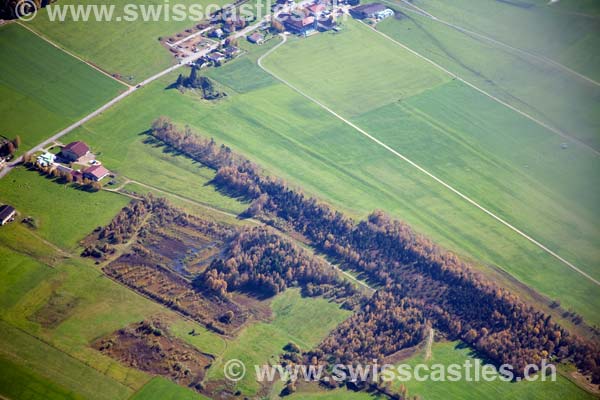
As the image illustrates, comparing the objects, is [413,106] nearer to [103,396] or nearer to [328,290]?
[328,290]

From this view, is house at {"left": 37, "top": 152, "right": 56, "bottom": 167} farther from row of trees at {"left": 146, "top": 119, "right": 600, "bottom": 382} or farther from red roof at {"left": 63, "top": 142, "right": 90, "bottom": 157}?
row of trees at {"left": 146, "top": 119, "right": 600, "bottom": 382}

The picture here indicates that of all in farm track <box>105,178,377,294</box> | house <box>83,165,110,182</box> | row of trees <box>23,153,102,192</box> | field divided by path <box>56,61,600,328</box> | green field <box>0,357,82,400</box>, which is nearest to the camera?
green field <box>0,357,82,400</box>

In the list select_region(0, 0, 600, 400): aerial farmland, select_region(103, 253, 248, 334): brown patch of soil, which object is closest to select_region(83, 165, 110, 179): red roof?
select_region(0, 0, 600, 400): aerial farmland

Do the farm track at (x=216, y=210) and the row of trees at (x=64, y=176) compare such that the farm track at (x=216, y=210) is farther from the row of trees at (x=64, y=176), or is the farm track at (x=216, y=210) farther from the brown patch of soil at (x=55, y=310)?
the brown patch of soil at (x=55, y=310)

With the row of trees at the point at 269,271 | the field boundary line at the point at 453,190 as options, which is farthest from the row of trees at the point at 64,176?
the field boundary line at the point at 453,190

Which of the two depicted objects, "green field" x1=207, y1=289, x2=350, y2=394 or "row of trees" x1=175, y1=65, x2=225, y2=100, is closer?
"green field" x1=207, y1=289, x2=350, y2=394
